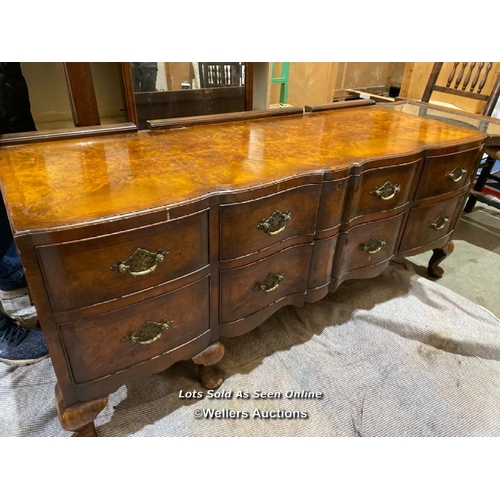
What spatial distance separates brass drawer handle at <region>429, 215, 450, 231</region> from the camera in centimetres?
151

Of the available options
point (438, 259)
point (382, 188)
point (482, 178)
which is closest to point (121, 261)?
point (382, 188)

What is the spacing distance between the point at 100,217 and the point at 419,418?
113 cm

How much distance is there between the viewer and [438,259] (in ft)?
5.89

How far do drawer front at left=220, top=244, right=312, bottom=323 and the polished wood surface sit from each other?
0.25m

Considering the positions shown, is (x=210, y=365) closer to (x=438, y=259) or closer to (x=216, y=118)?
(x=216, y=118)

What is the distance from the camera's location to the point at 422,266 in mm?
1958

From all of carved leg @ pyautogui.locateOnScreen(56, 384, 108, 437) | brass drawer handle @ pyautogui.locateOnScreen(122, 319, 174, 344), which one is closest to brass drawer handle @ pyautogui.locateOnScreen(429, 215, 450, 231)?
brass drawer handle @ pyautogui.locateOnScreen(122, 319, 174, 344)

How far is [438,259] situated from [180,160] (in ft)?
4.36

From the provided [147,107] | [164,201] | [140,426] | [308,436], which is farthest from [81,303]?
[147,107]

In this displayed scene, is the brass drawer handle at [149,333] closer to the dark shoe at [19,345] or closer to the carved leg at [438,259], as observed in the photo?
the dark shoe at [19,345]

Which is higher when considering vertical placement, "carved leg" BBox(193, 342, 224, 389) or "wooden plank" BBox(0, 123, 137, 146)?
"wooden plank" BBox(0, 123, 137, 146)

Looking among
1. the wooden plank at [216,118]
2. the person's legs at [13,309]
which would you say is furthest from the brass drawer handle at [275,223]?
the person's legs at [13,309]

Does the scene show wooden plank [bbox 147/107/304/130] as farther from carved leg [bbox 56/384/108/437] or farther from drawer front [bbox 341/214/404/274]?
carved leg [bbox 56/384/108/437]

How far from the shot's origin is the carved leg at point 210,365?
113 cm
